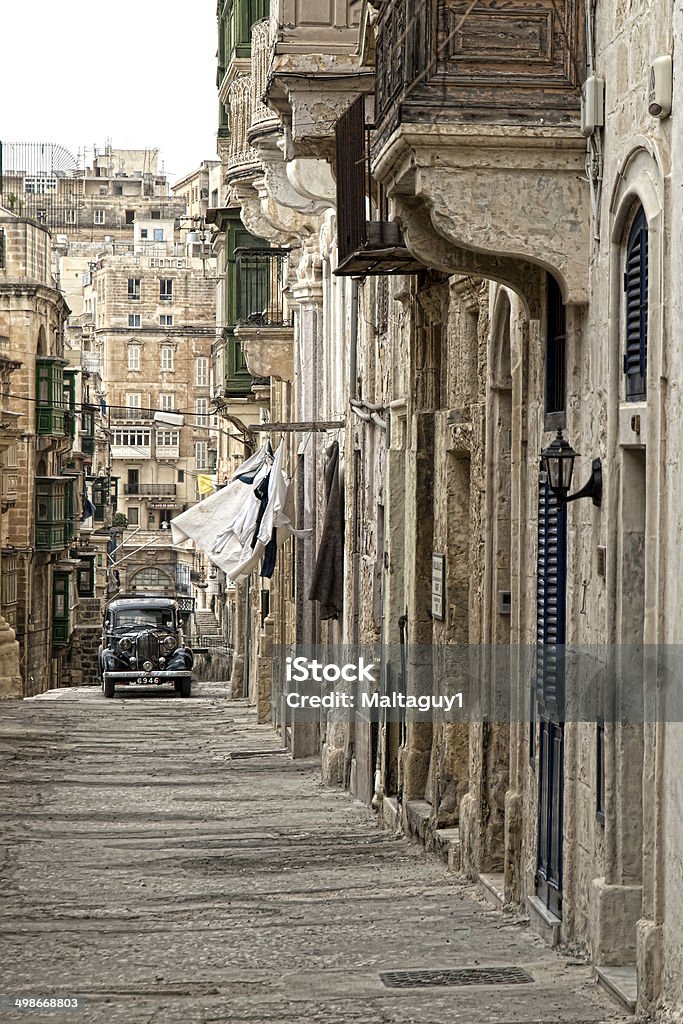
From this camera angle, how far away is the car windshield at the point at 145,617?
116 ft

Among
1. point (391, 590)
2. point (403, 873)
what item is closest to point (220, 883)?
point (403, 873)

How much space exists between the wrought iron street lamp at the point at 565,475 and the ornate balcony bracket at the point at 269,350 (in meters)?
17.2

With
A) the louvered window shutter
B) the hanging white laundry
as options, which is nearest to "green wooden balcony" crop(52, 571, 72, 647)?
the hanging white laundry

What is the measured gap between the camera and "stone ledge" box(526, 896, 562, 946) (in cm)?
874

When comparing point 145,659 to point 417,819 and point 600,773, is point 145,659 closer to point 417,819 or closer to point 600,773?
point 417,819

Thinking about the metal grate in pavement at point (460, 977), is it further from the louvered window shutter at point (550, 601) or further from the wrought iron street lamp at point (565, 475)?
the wrought iron street lamp at point (565, 475)

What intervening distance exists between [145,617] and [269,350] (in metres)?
11.3

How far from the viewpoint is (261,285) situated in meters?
27.0

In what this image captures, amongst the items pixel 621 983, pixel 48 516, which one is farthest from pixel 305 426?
pixel 48 516

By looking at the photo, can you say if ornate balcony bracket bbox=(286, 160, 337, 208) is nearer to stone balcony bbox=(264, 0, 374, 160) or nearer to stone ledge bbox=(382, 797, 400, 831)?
stone balcony bbox=(264, 0, 374, 160)

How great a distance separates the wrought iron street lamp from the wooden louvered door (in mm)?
467

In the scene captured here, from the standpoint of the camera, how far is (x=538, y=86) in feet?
27.4

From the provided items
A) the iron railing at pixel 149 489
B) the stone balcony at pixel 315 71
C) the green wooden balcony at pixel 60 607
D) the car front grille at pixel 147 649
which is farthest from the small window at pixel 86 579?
the stone balcony at pixel 315 71

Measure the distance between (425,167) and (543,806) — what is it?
3.36m
